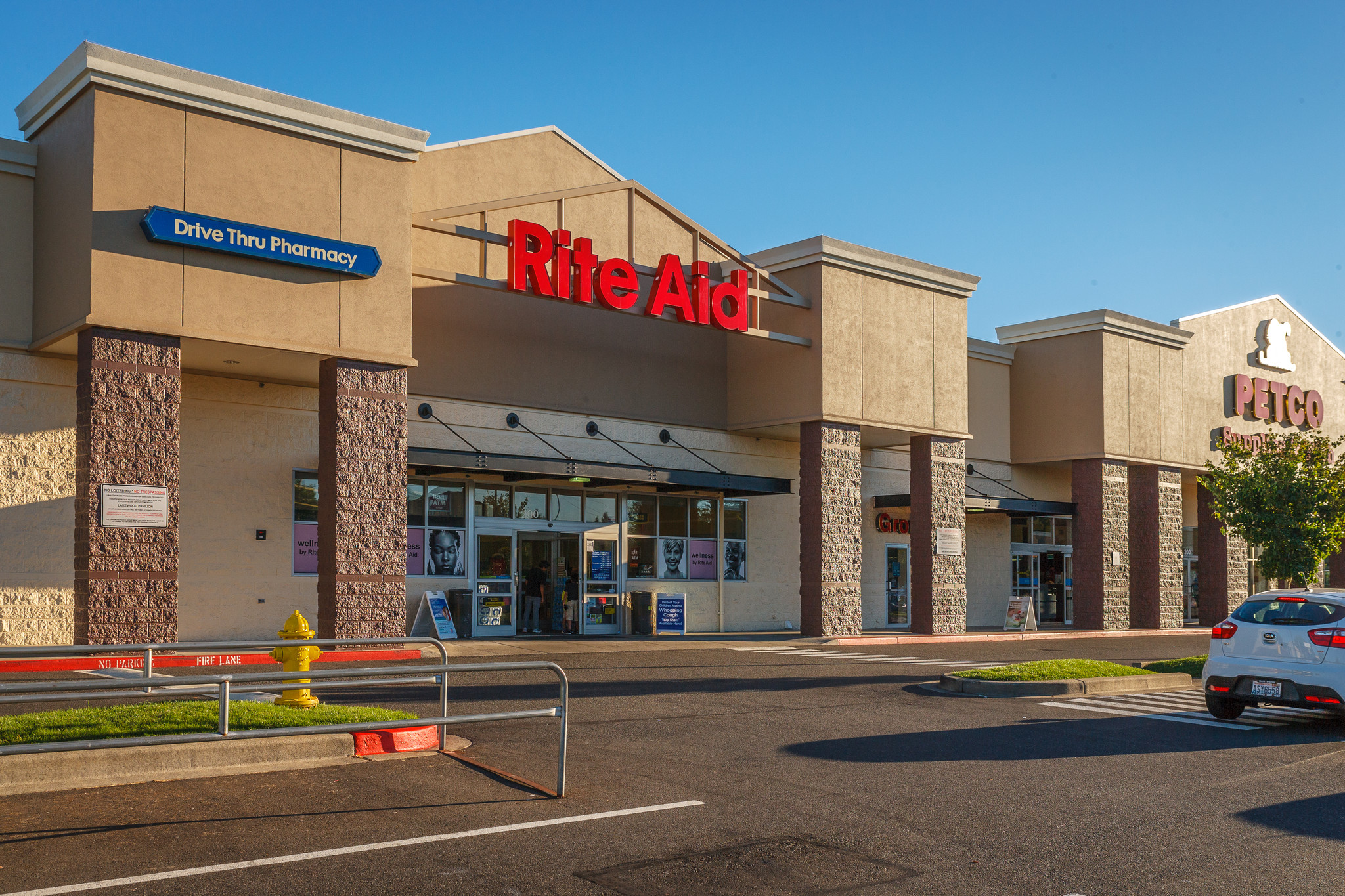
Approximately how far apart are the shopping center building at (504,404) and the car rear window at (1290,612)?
12.5 m

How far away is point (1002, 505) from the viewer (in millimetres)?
31094

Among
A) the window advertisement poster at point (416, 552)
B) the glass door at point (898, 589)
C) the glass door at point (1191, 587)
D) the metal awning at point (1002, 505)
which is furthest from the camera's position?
the glass door at point (1191, 587)

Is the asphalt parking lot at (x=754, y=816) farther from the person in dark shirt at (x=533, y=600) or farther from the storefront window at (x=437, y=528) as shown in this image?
the person in dark shirt at (x=533, y=600)

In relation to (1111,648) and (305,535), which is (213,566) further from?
(1111,648)

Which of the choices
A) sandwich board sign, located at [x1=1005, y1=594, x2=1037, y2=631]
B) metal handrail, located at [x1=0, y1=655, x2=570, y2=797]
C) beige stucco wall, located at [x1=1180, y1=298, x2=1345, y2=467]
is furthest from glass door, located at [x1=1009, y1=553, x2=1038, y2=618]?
metal handrail, located at [x1=0, y1=655, x2=570, y2=797]

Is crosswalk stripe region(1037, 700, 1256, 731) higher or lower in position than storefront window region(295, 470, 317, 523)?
lower

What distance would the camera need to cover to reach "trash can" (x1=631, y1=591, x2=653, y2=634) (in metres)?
25.2

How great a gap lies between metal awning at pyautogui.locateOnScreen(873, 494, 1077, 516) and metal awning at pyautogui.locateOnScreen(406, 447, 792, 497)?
3785mm

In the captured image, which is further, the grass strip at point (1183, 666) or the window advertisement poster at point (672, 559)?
the window advertisement poster at point (672, 559)

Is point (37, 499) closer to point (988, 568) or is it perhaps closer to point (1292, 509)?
point (1292, 509)

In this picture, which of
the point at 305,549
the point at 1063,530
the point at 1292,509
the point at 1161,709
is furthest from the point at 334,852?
the point at 1063,530

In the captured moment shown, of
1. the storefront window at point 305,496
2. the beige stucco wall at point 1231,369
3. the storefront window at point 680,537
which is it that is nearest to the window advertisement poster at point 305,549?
the storefront window at point 305,496

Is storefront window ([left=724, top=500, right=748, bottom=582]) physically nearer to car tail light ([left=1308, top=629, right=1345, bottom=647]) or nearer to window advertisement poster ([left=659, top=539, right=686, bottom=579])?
window advertisement poster ([left=659, top=539, right=686, bottom=579])

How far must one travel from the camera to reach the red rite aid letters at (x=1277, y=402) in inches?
1441
